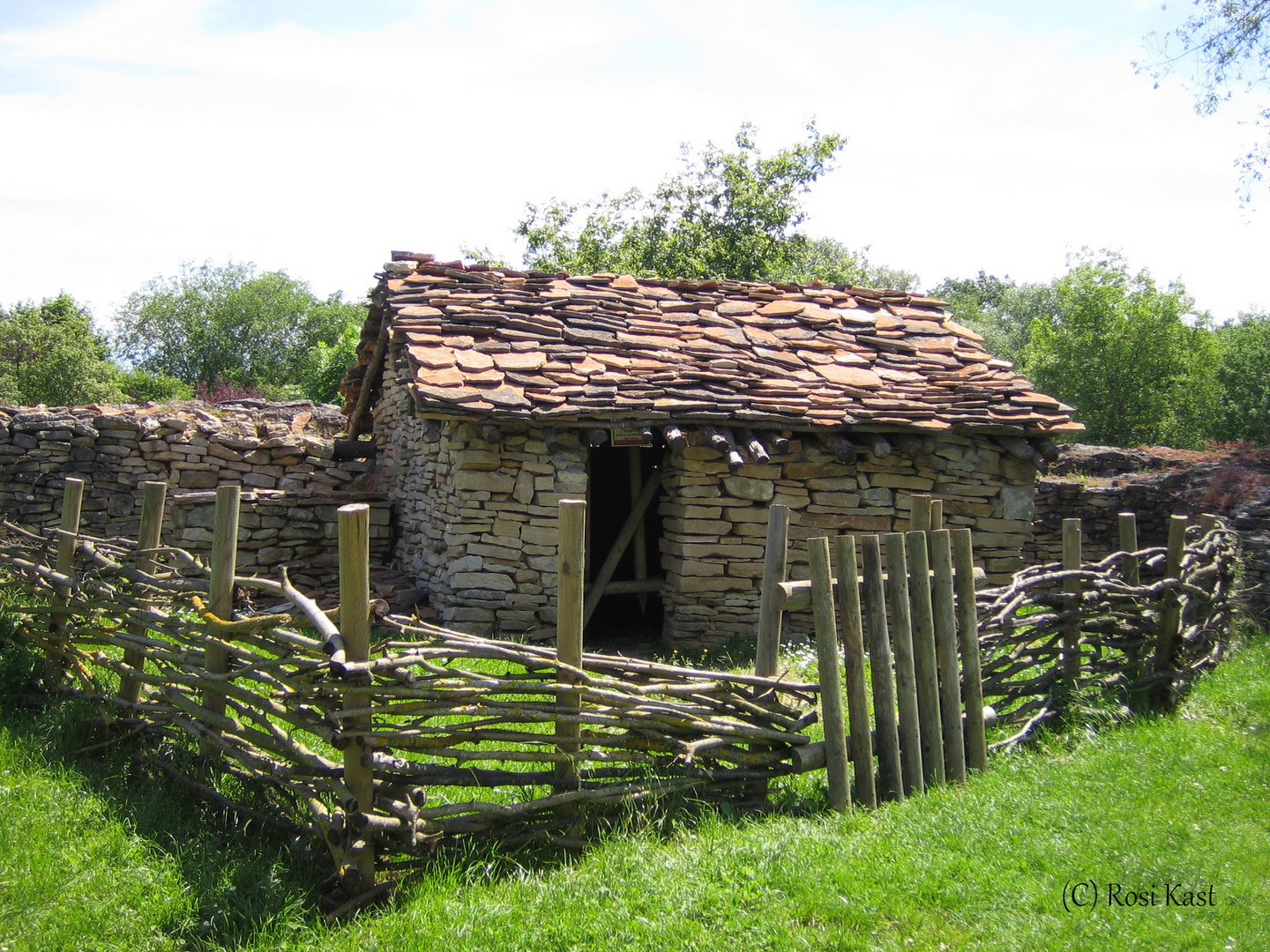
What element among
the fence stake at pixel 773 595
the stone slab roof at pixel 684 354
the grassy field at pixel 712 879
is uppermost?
the stone slab roof at pixel 684 354

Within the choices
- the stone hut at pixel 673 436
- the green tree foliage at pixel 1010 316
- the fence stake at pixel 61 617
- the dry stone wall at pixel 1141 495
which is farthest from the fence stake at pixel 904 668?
the green tree foliage at pixel 1010 316

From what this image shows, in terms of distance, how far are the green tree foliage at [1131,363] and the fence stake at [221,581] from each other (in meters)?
22.0

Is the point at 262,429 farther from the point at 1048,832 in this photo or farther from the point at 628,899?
the point at 1048,832

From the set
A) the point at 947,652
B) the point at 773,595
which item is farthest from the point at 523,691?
the point at 947,652

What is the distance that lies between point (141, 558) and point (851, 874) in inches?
157

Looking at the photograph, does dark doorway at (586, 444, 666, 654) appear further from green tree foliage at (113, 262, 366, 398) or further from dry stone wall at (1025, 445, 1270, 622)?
green tree foliage at (113, 262, 366, 398)

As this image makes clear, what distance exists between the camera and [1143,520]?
1200 centimetres

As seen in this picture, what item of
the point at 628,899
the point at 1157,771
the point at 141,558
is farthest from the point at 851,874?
the point at 141,558

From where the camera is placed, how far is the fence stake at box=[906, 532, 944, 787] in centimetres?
418

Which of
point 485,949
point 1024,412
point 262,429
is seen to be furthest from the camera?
point 262,429

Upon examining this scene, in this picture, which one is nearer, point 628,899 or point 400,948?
point 400,948

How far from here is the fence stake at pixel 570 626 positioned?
357 cm

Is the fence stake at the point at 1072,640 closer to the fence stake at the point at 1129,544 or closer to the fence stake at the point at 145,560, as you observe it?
the fence stake at the point at 1129,544

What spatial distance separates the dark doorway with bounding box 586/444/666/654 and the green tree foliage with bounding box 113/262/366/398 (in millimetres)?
25025
